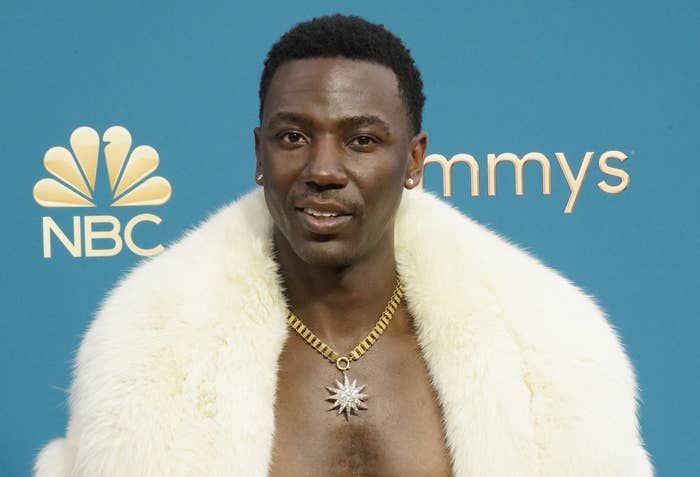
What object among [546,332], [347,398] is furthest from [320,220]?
[546,332]

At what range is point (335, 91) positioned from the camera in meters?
1.34

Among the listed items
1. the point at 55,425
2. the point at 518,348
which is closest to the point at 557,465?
the point at 518,348

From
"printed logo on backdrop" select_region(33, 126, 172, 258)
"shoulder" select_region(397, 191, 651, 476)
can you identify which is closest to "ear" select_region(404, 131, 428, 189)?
"shoulder" select_region(397, 191, 651, 476)

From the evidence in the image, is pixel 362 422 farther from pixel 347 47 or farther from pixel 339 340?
pixel 347 47

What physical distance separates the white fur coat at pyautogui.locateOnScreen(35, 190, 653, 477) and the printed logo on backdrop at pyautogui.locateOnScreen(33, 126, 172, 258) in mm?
592

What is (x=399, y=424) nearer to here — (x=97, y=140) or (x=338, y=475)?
(x=338, y=475)

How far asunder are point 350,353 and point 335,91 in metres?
0.43

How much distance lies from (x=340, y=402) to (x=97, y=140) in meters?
1.00

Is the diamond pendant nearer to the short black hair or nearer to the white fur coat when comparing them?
the white fur coat

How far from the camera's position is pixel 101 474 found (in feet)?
4.26

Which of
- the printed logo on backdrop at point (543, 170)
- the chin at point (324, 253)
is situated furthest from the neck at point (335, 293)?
the printed logo on backdrop at point (543, 170)

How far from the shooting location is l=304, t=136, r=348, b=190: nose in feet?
4.27

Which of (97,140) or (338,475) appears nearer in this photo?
(338,475)

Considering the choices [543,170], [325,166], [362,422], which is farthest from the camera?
[543,170]
